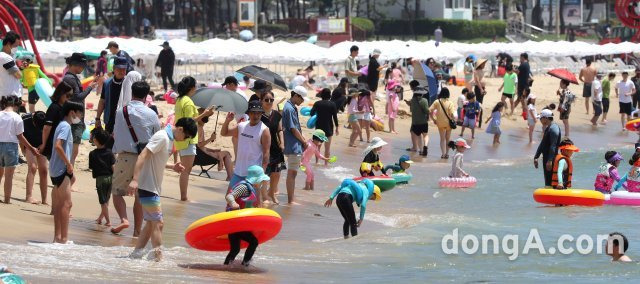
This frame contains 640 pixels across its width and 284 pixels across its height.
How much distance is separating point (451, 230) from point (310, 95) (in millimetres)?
20177

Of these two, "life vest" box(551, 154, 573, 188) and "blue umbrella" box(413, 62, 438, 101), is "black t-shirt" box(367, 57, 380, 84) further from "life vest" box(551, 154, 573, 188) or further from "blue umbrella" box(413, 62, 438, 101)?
"life vest" box(551, 154, 573, 188)

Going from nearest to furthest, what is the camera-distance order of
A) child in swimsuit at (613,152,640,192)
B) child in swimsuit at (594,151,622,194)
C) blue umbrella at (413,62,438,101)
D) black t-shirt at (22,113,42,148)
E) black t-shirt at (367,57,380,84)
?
1. black t-shirt at (22,113,42,148)
2. child in swimsuit at (613,152,640,192)
3. child in swimsuit at (594,151,622,194)
4. blue umbrella at (413,62,438,101)
5. black t-shirt at (367,57,380,84)

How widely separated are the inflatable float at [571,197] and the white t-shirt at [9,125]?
6683mm

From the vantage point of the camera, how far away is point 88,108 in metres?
24.6

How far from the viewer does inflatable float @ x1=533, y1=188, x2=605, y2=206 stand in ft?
49.3

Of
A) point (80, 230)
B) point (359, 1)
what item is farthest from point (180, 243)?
point (359, 1)

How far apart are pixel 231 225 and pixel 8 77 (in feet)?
20.2

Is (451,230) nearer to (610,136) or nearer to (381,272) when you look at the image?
(381,272)

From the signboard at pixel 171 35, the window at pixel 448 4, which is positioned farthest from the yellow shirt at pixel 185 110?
the window at pixel 448 4

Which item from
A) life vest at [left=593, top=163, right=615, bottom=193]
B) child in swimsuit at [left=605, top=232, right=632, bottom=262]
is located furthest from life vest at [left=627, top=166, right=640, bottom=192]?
child in swimsuit at [left=605, top=232, right=632, bottom=262]

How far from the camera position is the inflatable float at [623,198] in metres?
15.1

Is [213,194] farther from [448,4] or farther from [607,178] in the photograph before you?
[448,4]

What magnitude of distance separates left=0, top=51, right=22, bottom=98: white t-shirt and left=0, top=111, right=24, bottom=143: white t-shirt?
2239mm

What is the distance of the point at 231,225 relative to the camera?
370 inches
